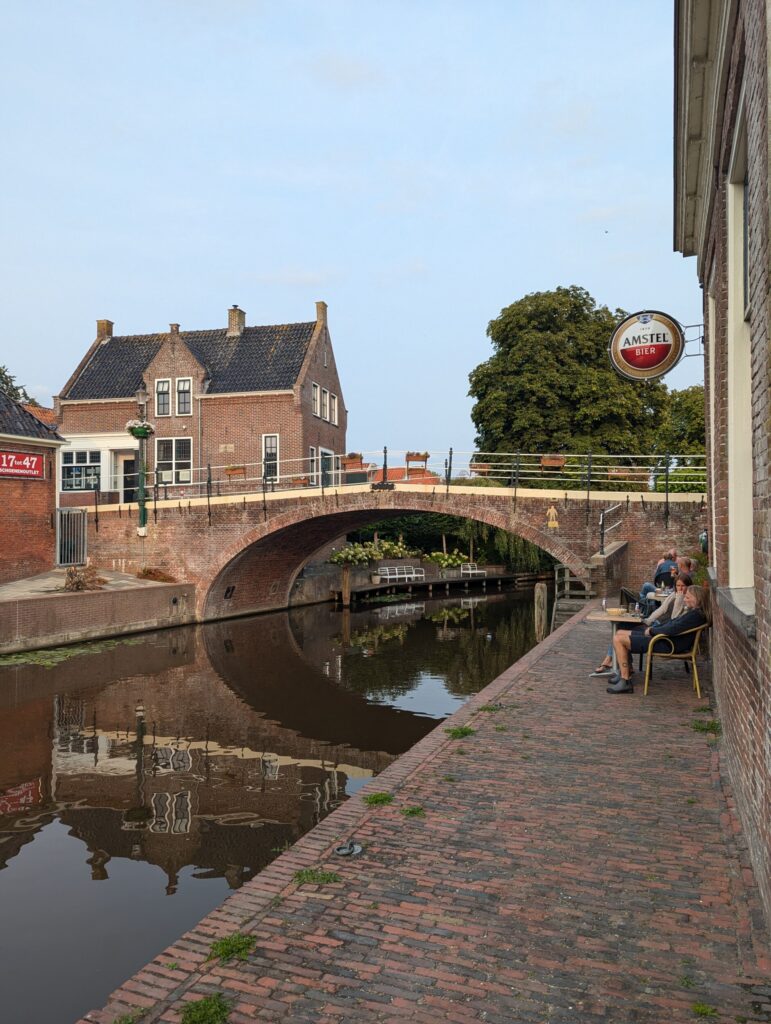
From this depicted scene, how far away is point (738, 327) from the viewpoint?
590 cm

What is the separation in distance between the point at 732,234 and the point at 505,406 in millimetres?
28593

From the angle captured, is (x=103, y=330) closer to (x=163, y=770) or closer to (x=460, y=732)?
(x=163, y=770)

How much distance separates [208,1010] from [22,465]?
770 inches

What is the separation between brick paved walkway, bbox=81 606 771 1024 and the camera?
3.16 metres

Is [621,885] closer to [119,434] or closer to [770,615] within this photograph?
[770,615]

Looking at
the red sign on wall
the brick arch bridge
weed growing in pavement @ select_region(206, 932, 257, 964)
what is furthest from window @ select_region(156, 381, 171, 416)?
weed growing in pavement @ select_region(206, 932, 257, 964)

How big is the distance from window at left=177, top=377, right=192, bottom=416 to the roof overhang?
946 inches

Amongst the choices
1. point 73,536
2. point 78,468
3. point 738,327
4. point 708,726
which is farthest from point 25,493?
point 738,327

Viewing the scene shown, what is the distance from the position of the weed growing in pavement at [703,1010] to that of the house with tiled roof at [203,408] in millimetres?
25242

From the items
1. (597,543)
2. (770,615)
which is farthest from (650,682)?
(597,543)

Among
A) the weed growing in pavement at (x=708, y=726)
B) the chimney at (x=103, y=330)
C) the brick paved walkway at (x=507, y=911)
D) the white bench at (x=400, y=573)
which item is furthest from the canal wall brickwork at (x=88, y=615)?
the chimney at (x=103, y=330)

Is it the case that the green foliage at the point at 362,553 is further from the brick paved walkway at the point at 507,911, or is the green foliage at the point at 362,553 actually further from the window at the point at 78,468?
the brick paved walkway at the point at 507,911

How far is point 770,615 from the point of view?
138 inches

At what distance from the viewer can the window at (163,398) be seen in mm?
30984
